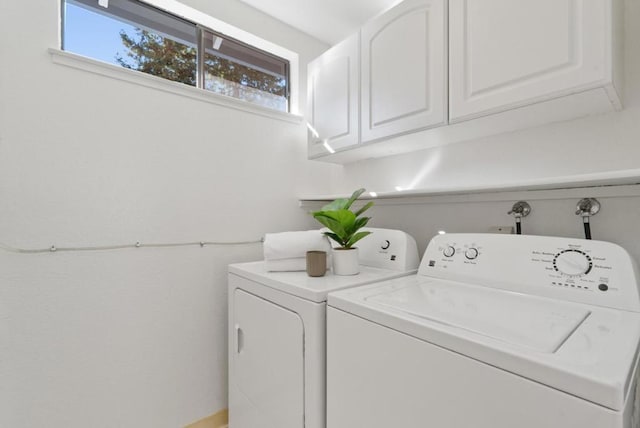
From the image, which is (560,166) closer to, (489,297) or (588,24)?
(588,24)

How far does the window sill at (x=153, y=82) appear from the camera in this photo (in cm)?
133

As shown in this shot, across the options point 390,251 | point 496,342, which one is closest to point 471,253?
point 390,251

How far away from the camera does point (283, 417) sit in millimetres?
1137

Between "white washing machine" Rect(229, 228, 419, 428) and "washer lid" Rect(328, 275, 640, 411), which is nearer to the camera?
"washer lid" Rect(328, 275, 640, 411)

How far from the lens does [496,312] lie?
830 millimetres

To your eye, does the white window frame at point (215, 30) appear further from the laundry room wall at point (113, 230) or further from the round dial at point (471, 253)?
the round dial at point (471, 253)

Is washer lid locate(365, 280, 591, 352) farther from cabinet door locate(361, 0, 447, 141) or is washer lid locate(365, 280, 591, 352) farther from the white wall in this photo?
cabinet door locate(361, 0, 447, 141)

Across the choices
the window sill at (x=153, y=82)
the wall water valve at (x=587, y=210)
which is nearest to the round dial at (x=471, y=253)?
the wall water valve at (x=587, y=210)

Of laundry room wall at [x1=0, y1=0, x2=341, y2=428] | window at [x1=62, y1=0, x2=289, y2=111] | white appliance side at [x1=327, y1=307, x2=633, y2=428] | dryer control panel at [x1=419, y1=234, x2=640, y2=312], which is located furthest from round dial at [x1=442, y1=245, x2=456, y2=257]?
window at [x1=62, y1=0, x2=289, y2=111]

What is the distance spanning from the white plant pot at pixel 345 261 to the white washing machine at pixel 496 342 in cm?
21

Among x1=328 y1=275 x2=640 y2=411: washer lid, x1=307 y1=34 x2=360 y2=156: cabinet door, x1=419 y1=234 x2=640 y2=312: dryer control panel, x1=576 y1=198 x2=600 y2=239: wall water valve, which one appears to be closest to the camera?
x1=328 y1=275 x2=640 y2=411: washer lid

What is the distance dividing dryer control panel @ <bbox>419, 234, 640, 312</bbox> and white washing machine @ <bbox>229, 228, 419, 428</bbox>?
0.25 meters

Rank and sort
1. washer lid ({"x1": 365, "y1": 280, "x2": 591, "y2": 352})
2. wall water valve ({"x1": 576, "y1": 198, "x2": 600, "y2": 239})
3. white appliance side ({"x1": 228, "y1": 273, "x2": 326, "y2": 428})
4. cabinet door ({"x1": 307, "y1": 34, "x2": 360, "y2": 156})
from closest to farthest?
1. washer lid ({"x1": 365, "y1": 280, "x2": 591, "y2": 352})
2. white appliance side ({"x1": 228, "y1": 273, "x2": 326, "y2": 428})
3. wall water valve ({"x1": 576, "y1": 198, "x2": 600, "y2": 239})
4. cabinet door ({"x1": 307, "y1": 34, "x2": 360, "y2": 156})

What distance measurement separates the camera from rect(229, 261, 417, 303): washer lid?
1.06 metres
